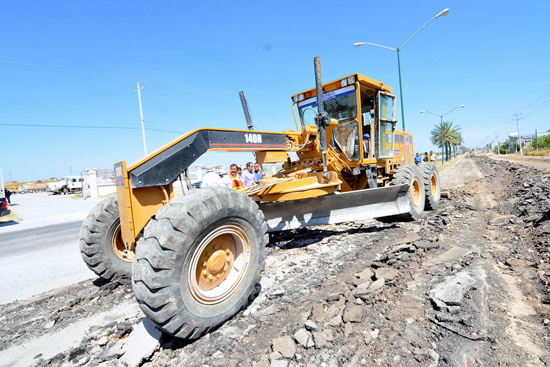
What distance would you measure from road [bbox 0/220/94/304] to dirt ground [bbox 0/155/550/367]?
0.60m

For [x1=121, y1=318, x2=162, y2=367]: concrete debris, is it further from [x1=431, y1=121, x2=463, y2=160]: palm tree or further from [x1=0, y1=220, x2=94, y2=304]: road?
[x1=431, y1=121, x2=463, y2=160]: palm tree

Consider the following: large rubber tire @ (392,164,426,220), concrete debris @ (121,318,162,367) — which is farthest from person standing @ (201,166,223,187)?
concrete debris @ (121,318,162,367)

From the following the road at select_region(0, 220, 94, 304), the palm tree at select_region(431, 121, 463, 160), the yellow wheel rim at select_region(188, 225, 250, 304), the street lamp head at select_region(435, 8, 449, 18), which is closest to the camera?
the yellow wheel rim at select_region(188, 225, 250, 304)

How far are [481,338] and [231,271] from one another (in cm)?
214

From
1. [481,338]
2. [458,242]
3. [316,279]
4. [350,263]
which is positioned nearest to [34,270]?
[316,279]

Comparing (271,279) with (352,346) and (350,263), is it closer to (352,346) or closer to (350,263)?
(350,263)

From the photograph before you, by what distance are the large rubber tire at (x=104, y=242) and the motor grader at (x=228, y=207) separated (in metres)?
0.01

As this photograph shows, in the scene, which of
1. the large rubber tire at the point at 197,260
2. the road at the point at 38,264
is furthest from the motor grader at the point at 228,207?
the road at the point at 38,264

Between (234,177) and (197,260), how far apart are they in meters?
5.35

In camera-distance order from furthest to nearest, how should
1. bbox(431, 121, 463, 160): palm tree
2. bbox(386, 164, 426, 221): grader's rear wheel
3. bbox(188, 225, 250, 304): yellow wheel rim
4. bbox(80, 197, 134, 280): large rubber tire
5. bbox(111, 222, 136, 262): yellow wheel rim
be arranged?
bbox(431, 121, 463, 160): palm tree, bbox(386, 164, 426, 221): grader's rear wheel, bbox(111, 222, 136, 262): yellow wheel rim, bbox(80, 197, 134, 280): large rubber tire, bbox(188, 225, 250, 304): yellow wheel rim

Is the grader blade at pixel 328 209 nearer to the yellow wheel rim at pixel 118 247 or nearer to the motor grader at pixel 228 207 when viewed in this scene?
the motor grader at pixel 228 207

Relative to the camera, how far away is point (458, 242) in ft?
16.0

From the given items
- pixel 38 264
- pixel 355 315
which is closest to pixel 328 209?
pixel 355 315

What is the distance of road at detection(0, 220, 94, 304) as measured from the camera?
4625 mm
